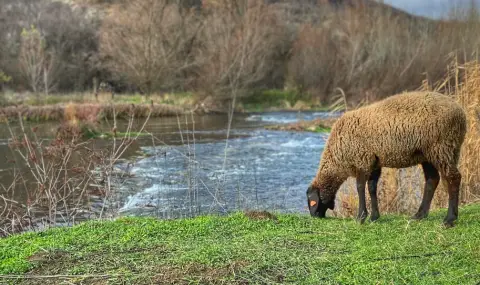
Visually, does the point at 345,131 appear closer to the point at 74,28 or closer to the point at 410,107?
the point at 410,107

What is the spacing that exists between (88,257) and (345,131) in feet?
12.5

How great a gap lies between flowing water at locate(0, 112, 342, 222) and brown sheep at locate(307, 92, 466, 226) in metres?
2.31

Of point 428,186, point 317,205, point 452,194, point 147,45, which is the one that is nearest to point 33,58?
point 147,45

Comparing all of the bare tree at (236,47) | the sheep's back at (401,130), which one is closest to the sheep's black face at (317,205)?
the sheep's back at (401,130)

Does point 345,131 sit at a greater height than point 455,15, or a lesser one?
lesser

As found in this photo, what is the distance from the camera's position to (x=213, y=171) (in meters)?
12.7

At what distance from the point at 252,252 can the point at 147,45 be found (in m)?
39.4

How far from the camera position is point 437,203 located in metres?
9.12

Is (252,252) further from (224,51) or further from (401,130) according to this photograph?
(224,51)

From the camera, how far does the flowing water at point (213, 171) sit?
999cm

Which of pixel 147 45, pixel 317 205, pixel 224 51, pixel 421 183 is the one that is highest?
pixel 147 45

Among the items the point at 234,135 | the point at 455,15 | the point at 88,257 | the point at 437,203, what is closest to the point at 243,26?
the point at 455,15

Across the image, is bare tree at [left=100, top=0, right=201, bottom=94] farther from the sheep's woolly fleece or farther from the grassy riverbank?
the sheep's woolly fleece

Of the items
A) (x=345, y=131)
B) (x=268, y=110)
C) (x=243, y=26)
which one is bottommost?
(x=268, y=110)
